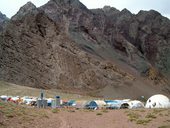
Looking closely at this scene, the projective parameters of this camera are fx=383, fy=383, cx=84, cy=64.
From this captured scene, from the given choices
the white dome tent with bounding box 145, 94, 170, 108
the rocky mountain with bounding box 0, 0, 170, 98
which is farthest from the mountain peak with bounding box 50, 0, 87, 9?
the white dome tent with bounding box 145, 94, 170, 108

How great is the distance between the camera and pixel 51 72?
11081cm

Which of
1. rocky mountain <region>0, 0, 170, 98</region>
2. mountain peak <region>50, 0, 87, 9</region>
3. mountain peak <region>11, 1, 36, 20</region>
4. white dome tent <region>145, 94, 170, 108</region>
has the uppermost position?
mountain peak <region>50, 0, 87, 9</region>

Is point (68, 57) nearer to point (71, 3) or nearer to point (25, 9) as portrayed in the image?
point (25, 9)

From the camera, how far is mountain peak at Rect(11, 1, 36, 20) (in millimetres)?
123169

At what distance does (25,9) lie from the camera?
129500mm

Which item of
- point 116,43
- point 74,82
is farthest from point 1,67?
point 116,43

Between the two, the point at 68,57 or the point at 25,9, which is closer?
the point at 68,57

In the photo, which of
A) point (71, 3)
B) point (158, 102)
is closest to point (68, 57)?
point (71, 3)

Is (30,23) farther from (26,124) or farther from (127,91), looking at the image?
(26,124)

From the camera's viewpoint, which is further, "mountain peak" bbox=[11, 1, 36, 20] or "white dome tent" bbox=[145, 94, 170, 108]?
"mountain peak" bbox=[11, 1, 36, 20]

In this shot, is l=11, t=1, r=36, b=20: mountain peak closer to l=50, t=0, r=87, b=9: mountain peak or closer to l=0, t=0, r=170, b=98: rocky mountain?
l=0, t=0, r=170, b=98: rocky mountain

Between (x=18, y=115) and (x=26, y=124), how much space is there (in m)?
2.36

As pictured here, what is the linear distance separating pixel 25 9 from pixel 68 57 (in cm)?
2563

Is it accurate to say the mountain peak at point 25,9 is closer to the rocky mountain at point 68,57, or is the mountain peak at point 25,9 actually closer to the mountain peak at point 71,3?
the rocky mountain at point 68,57
